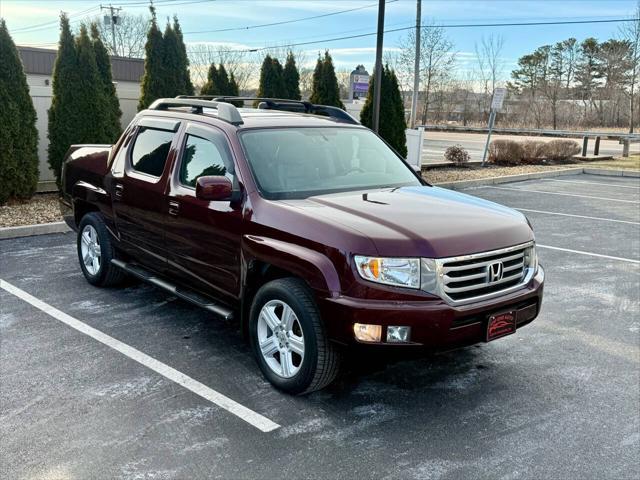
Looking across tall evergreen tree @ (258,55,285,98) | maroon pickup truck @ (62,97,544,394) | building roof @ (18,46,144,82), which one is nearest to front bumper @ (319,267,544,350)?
maroon pickup truck @ (62,97,544,394)

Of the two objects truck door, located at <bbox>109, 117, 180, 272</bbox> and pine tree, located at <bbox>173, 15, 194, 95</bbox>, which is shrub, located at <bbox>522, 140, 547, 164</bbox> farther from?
truck door, located at <bbox>109, 117, 180, 272</bbox>

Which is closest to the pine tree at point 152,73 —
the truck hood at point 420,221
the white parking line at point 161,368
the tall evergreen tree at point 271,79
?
the tall evergreen tree at point 271,79

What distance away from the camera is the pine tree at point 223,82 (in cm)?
1532

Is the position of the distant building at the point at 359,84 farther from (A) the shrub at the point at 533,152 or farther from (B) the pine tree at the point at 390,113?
(B) the pine tree at the point at 390,113

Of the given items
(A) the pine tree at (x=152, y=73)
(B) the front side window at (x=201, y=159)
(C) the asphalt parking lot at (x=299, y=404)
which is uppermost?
(A) the pine tree at (x=152, y=73)

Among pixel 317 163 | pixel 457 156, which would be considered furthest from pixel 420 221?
pixel 457 156

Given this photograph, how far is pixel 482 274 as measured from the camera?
381 cm

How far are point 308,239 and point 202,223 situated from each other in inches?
45.1

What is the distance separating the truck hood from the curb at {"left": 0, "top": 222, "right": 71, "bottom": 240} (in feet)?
20.0

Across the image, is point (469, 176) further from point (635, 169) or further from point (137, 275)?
point (137, 275)

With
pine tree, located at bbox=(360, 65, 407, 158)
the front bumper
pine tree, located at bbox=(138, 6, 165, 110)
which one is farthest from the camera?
pine tree, located at bbox=(360, 65, 407, 158)

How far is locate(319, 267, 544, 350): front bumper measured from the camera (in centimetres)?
354

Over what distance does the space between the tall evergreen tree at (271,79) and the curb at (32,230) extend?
326 inches

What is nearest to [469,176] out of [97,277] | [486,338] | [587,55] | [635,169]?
[635,169]
